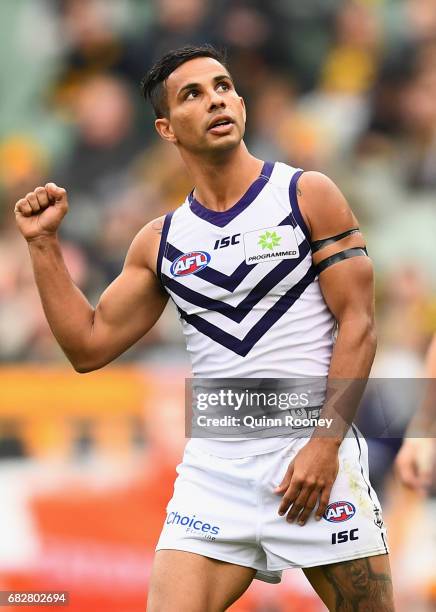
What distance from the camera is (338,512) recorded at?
3.95 meters

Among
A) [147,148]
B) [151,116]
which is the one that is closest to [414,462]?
[147,148]

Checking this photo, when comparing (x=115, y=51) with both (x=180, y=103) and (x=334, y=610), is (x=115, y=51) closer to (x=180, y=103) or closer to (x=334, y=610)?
(x=180, y=103)

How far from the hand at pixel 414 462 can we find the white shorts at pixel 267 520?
0.43 meters

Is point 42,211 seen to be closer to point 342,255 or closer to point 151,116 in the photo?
point 342,255

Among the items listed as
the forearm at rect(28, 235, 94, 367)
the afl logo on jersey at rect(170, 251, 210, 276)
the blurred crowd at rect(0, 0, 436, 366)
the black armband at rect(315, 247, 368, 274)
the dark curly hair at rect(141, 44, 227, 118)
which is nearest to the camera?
the black armband at rect(315, 247, 368, 274)

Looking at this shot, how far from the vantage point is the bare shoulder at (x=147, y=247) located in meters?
4.36

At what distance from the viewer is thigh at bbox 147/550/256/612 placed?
12.8 feet

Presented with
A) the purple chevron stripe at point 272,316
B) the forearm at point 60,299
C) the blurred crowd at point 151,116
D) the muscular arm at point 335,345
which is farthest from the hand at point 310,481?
the blurred crowd at point 151,116

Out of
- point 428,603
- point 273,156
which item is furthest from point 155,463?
point 273,156

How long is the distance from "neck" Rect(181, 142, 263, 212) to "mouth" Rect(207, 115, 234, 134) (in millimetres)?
90

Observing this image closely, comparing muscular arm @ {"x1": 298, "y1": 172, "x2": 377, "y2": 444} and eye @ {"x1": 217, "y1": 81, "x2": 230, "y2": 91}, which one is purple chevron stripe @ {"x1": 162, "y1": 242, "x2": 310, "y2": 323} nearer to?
muscular arm @ {"x1": 298, "y1": 172, "x2": 377, "y2": 444}

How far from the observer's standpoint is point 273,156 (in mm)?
9969

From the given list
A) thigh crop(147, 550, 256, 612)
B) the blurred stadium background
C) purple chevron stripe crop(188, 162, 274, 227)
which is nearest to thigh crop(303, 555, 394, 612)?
thigh crop(147, 550, 256, 612)

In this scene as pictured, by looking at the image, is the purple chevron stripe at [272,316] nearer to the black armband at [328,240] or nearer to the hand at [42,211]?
the black armband at [328,240]
